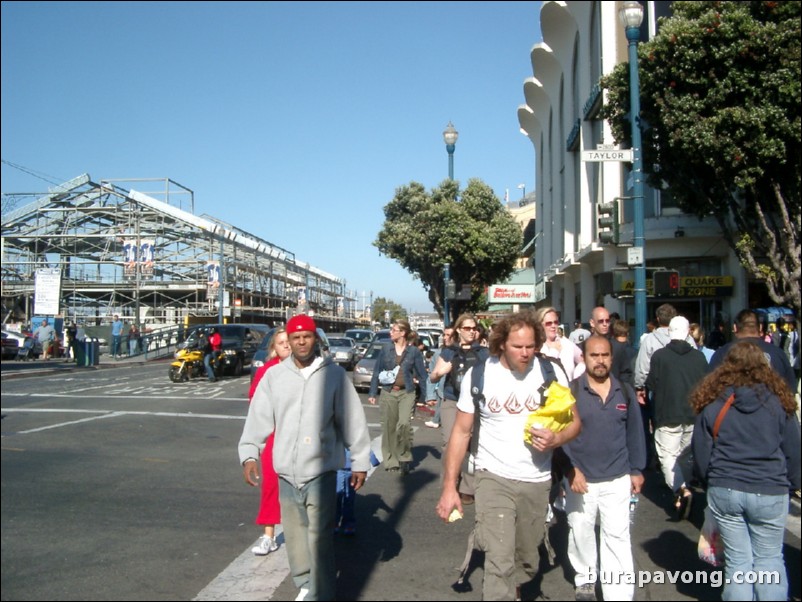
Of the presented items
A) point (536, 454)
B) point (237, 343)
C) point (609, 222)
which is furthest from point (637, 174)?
point (237, 343)

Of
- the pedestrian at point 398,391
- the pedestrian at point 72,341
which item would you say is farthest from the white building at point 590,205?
the pedestrian at point 72,341

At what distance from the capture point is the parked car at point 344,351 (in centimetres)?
2703

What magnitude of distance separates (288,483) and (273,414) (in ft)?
1.42

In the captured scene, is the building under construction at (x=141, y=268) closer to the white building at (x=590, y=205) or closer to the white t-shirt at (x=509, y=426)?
the white t-shirt at (x=509, y=426)

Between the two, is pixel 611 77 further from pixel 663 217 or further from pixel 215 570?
pixel 215 570

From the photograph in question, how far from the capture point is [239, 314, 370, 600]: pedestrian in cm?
434

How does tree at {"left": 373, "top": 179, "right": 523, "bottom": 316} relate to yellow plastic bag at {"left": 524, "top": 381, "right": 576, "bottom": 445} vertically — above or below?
above

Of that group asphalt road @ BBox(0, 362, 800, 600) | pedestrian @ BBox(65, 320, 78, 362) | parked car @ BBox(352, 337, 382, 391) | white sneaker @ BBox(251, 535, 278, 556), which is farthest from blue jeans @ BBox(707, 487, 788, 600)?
pedestrian @ BBox(65, 320, 78, 362)

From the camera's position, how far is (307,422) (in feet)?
14.5

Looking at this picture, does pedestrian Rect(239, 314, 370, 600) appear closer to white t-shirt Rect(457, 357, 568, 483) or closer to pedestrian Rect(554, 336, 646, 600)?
white t-shirt Rect(457, 357, 568, 483)

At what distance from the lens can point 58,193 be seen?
193 inches

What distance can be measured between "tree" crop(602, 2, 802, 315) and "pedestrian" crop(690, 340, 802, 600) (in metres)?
12.9

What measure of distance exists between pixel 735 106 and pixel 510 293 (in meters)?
22.1

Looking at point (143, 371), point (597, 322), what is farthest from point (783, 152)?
point (143, 371)
